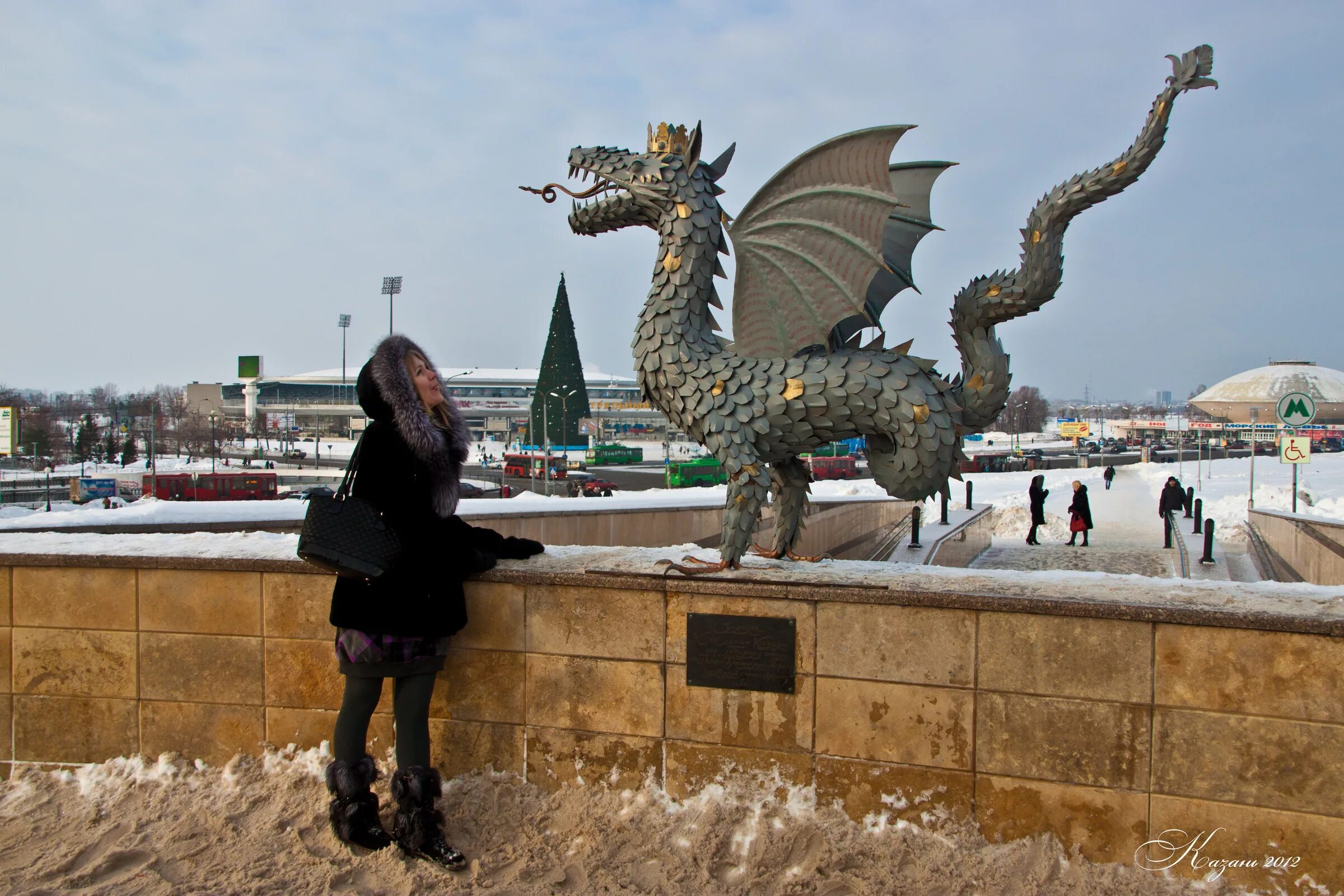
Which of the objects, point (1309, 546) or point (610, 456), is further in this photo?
point (610, 456)

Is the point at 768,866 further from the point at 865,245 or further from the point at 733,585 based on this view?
the point at 865,245

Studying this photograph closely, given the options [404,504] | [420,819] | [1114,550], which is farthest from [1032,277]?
[1114,550]

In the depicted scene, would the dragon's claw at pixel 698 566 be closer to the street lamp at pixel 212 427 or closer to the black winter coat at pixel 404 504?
the black winter coat at pixel 404 504

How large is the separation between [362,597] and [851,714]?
6.63 ft

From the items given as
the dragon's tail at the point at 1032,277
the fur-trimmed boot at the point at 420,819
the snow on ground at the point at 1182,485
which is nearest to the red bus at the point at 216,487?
the snow on ground at the point at 1182,485

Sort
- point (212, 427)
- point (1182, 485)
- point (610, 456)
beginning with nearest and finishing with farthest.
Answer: point (1182, 485) < point (610, 456) < point (212, 427)

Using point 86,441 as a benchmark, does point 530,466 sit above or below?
below

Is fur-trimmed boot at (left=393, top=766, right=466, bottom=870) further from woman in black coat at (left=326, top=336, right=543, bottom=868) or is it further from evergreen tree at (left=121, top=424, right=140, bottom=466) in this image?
evergreen tree at (left=121, top=424, right=140, bottom=466)

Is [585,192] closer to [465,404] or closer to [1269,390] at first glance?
[1269,390]

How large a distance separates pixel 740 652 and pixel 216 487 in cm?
2347

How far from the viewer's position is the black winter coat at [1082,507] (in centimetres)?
1506

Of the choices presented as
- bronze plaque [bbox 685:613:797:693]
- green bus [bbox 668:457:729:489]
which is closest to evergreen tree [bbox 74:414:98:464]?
green bus [bbox 668:457:729:489]

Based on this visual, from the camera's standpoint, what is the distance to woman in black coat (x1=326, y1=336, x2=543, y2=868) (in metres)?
3.36

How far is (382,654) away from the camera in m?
3.40
